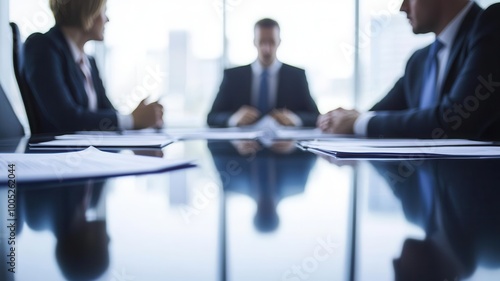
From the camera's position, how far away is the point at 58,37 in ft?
5.09

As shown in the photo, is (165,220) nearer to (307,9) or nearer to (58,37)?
(58,37)

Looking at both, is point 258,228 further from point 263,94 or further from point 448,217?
point 263,94

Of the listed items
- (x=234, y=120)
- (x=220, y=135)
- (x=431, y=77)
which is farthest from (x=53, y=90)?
(x=431, y=77)

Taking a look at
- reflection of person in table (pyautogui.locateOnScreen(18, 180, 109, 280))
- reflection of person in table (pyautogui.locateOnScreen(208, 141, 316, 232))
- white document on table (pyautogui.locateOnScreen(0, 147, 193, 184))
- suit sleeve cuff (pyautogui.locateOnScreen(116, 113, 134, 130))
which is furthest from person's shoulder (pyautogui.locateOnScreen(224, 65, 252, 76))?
reflection of person in table (pyautogui.locateOnScreen(18, 180, 109, 280))

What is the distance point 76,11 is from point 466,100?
1356 mm

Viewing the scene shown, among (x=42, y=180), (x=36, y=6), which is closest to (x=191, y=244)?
(x=42, y=180)

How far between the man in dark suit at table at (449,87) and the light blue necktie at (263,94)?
4.42 ft

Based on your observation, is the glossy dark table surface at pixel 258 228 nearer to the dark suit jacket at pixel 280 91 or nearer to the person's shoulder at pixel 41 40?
the person's shoulder at pixel 41 40

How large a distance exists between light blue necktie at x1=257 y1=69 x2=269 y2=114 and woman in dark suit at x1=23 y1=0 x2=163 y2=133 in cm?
117

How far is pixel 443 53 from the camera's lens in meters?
1.28

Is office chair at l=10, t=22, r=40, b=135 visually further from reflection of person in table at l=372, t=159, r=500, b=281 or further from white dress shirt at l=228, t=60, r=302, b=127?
white dress shirt at l=228, t=60, r=302, b=127

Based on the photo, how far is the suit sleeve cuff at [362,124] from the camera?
1.15m

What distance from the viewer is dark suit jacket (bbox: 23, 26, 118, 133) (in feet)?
4.52

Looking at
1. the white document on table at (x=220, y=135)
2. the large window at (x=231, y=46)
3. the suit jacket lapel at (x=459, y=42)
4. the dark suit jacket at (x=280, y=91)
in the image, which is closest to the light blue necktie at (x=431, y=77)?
the suit jacket lapel at (x=459, y=42)
